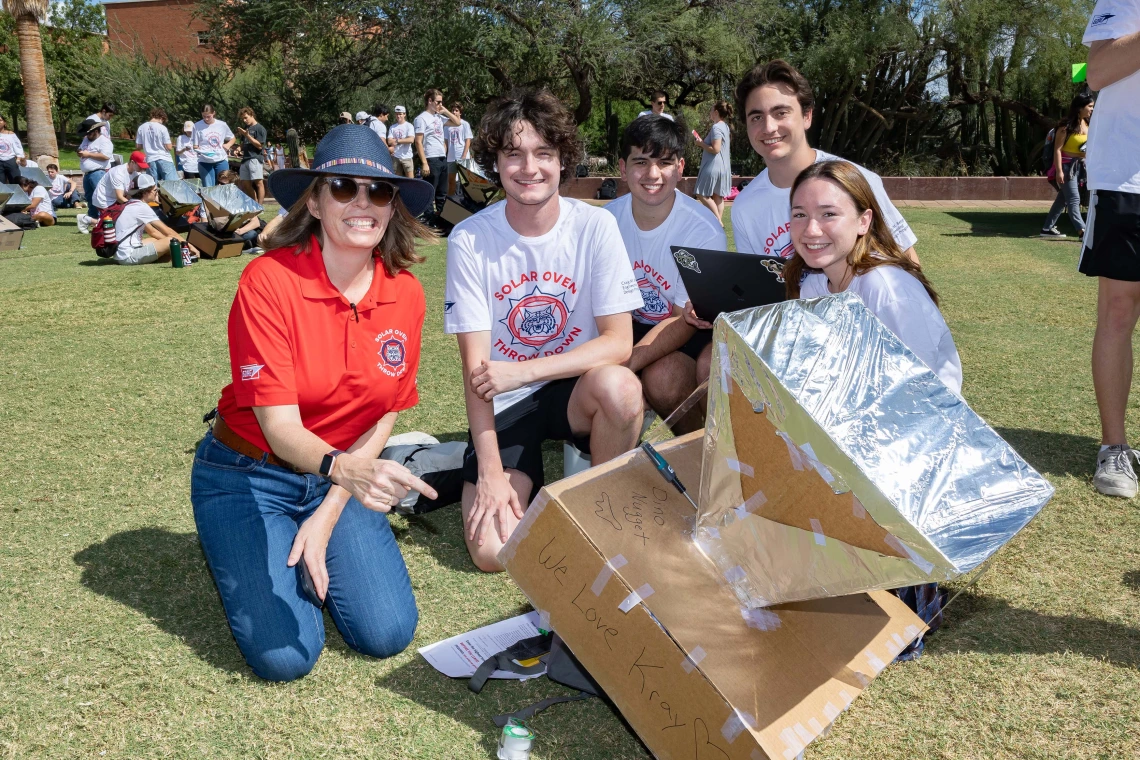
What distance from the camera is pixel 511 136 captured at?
3135mm

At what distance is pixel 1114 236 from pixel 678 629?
270 cm

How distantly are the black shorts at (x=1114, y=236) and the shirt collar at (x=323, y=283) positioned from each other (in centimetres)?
276

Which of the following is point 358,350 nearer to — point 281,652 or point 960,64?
point 281,652

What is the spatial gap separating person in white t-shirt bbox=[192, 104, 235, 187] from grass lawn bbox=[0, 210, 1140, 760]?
33.9 ft

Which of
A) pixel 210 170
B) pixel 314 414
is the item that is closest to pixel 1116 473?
pixel 314 414

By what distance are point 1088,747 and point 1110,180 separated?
2.34 metres

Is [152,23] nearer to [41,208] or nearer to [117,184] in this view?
[41,208]

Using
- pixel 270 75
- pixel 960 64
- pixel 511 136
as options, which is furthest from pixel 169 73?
pixel 511 136

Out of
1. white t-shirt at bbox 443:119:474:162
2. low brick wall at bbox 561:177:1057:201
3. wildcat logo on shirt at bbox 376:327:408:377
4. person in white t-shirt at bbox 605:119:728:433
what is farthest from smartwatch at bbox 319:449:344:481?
low brick wall at bbox 561:177:1057:201

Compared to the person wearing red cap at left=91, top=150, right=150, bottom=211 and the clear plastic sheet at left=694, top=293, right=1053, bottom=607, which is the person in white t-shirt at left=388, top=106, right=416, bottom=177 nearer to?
the person wearing red cap at left=91, top=150, right=150, bottom=211

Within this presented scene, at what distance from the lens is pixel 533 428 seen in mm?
3420

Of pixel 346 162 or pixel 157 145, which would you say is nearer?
pixel 346 162

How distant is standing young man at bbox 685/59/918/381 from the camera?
12.3 feet

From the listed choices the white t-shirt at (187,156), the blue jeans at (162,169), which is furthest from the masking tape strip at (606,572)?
the white t-shirt at (187,156)
